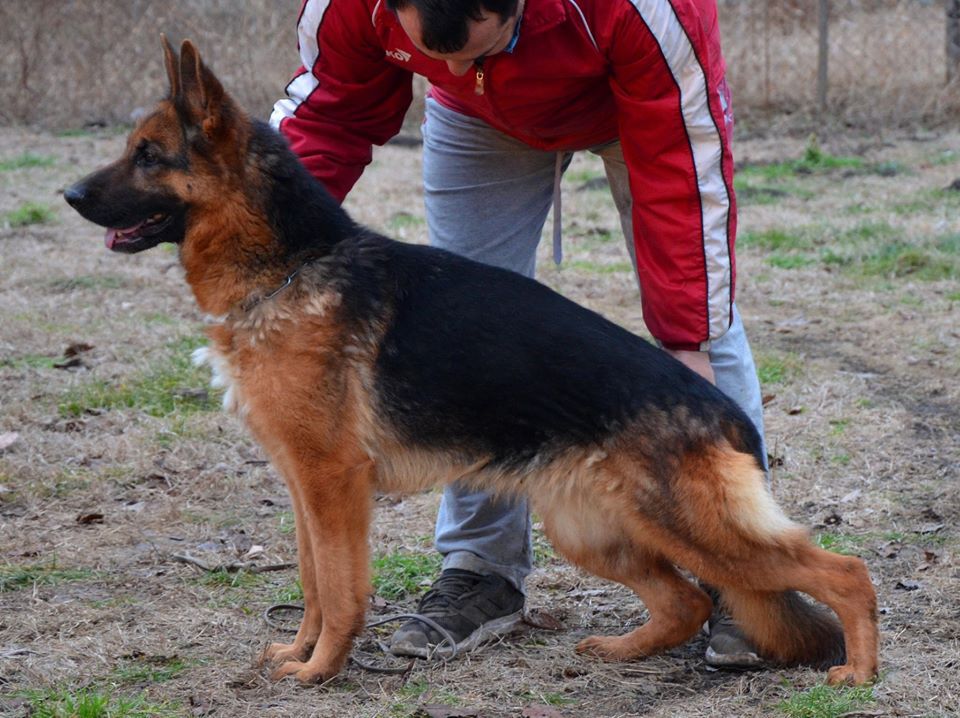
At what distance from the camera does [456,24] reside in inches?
121

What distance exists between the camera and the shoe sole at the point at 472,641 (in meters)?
3.79

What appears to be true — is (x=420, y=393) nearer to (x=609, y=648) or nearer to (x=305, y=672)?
(x=305, y=672)

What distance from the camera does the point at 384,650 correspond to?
3.85m

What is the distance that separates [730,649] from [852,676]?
1.42 ft

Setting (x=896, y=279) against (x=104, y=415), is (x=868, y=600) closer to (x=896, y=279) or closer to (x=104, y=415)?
Answer: (x=104, y=415)

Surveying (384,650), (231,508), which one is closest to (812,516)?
(384,650)

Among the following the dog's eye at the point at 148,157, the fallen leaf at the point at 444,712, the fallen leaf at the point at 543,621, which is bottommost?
the fallen leaf at the point at 543,621

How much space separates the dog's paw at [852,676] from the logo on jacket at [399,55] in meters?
2.24

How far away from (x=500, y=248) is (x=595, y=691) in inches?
61.1

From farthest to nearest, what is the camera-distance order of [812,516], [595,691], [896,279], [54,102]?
[54,102] < [896,279] < [812,516] < [595,691]

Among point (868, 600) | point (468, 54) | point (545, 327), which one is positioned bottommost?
point (868, 600)

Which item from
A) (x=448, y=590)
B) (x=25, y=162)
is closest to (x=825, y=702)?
(x=448, y=590)

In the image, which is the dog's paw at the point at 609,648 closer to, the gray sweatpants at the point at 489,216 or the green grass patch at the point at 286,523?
the gray sweatpants at the point at 489,216

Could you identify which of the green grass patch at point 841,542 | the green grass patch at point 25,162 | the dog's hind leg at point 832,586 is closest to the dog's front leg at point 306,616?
the dog's hind leg at point 832,586
